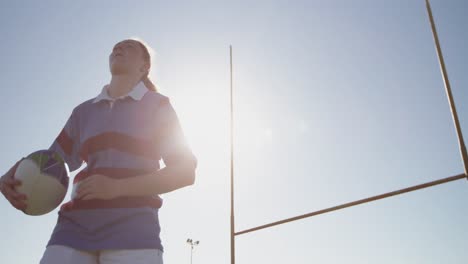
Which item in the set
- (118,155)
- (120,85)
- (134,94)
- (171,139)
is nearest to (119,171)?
(118,155)

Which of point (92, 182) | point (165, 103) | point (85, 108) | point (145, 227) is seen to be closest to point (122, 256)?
point (145, 227)

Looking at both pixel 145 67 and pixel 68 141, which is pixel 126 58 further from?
pixel 68 141

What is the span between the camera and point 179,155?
1577 mm

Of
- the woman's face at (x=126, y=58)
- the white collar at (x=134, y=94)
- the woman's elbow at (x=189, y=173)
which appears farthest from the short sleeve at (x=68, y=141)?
the woman's elbow at (x=189, y=173)

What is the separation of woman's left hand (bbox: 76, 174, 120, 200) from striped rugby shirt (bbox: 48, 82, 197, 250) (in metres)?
0.05

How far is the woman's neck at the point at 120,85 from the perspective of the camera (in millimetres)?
1874

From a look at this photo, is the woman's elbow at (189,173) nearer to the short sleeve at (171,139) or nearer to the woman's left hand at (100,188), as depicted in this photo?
the short sleeve at (171,139)

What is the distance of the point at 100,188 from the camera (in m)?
1.44

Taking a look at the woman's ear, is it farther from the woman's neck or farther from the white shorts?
the white shorts

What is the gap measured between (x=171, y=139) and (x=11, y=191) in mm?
753

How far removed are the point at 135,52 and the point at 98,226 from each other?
895 mm

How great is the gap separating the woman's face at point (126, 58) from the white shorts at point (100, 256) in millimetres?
864

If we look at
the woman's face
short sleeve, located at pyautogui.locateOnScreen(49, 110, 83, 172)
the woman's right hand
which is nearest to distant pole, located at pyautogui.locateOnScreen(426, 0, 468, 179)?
the woman's face

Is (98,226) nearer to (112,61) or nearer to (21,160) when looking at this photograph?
(21,160)
